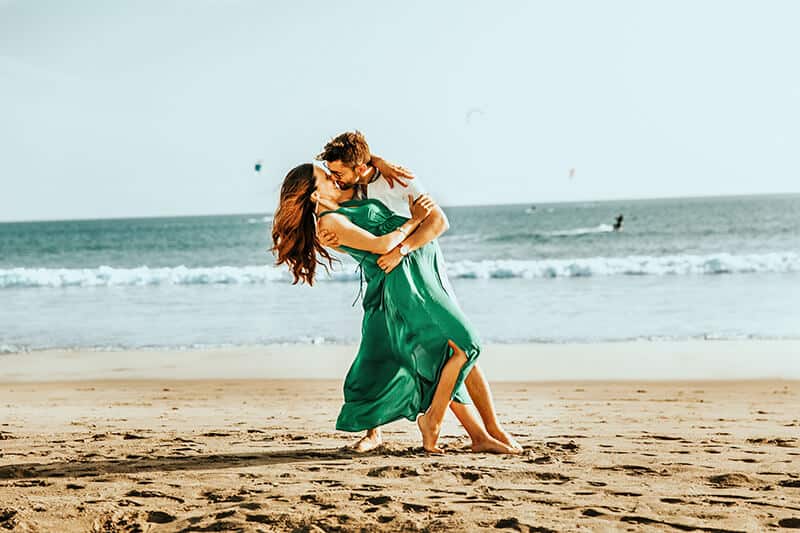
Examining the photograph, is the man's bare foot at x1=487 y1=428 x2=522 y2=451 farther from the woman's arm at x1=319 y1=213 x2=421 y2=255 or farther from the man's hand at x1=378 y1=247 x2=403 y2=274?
the woman's arm at x1=319 y1=213 x2=421 y2=255

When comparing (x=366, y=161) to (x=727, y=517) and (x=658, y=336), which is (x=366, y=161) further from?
(x=658, y=336)

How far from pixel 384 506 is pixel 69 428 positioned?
3.17m

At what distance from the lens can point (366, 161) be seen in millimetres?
4820

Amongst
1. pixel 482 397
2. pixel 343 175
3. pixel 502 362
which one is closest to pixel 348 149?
pixel 343 175

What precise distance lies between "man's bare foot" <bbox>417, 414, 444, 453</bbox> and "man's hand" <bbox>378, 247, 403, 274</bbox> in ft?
2.62

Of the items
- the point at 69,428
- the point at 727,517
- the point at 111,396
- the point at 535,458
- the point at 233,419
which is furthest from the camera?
the point at 111,396

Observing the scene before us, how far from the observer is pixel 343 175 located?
4.84 m

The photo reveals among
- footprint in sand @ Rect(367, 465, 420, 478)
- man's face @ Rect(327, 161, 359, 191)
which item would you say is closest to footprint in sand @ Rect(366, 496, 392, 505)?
footprint in sand @ Rect(367, 465, 420, 478)

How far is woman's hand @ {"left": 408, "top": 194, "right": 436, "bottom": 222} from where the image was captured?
4848 mm

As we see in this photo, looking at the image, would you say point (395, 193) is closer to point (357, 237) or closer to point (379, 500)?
point (357, 237)

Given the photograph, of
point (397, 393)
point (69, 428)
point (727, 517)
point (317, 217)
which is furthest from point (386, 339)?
point (69, 428)

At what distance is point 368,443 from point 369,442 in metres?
0.01

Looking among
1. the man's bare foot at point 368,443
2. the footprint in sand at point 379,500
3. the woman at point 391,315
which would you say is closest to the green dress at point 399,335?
the woman at point 391,315

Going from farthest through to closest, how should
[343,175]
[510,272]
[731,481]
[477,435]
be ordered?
1. [510,272]
2. [477,435]
3. [343,175]
4. [731,481]
